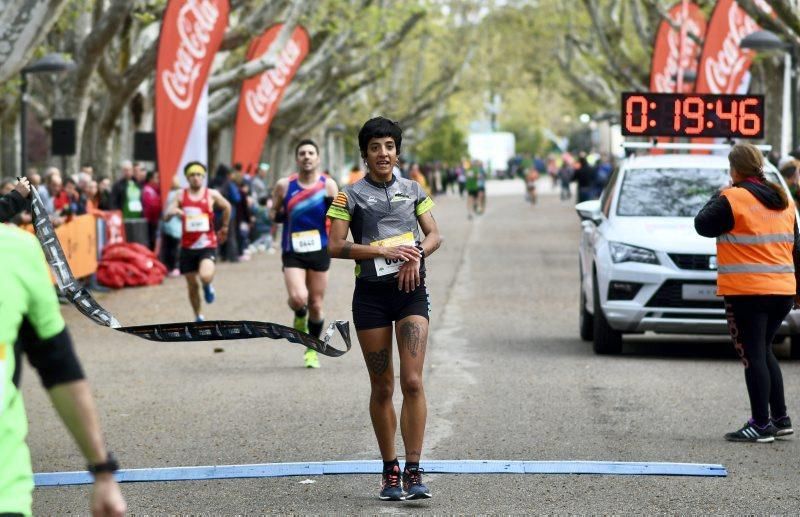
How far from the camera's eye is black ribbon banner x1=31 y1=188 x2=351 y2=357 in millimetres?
6797

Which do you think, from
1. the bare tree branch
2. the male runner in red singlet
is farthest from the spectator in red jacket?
the male runner in red singlet

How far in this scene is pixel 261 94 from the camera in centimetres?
3206

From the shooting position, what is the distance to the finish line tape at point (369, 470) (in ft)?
26.4

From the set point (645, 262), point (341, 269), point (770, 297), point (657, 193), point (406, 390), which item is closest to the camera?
point (406, 390)

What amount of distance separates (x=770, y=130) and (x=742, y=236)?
2715cm

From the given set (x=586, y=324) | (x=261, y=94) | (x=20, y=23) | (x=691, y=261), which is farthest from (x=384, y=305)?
(x=261, y=94)

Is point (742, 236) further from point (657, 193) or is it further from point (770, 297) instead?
point (657, 193)

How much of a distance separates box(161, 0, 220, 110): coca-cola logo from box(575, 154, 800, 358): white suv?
1035cm

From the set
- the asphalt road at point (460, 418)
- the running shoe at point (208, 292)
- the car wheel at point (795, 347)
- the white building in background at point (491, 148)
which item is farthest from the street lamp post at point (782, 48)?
the white building in background at point (491, 148)

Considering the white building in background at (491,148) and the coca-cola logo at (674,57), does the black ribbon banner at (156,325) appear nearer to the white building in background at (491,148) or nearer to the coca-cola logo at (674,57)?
the coca-cola logo at (674,57)

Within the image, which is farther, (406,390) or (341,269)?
(341,269)

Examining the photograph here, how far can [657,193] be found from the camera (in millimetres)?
14188

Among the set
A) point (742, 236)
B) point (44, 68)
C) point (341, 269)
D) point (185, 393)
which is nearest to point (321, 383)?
point (185, 393)

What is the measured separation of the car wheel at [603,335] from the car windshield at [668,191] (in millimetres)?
873
